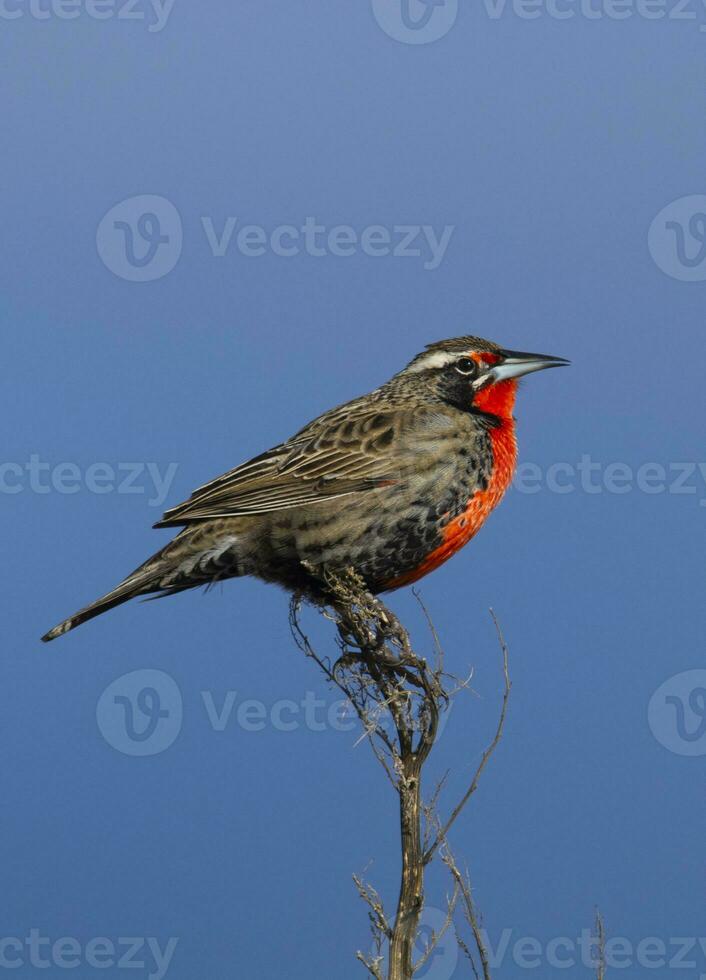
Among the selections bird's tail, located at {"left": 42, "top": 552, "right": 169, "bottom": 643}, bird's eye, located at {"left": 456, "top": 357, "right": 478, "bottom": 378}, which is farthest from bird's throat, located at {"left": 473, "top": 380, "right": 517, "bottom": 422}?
bird's tail, located at {"left": 42, "top": 552, "right": 169, "bottom": 643}

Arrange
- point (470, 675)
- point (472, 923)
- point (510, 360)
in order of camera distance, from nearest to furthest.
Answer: point (472, 923), point (470, 675), point (510, 360)

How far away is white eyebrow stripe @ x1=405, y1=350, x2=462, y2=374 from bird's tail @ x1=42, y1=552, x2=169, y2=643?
1747 mm

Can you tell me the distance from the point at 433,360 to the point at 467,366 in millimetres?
202

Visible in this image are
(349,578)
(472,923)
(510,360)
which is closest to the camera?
(472,923)

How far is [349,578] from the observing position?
6355 millimetres

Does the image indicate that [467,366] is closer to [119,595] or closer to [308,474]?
[308,474]

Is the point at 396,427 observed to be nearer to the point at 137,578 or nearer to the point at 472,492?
the point at 472,492

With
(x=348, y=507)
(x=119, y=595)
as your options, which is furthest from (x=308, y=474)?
(x=119, y=595)

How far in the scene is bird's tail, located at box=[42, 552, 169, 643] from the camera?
646 centimetres

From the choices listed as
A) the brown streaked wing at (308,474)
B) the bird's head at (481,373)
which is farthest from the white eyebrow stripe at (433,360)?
the brown streaked wing at (308,474)

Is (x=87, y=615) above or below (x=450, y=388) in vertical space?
below

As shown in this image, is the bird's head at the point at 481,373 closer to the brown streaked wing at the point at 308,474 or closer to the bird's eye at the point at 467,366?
the bird's eye at the point at 467,366

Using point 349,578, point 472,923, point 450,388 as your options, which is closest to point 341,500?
point 349,578

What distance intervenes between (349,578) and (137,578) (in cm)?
106
